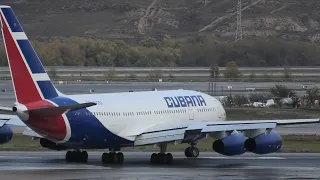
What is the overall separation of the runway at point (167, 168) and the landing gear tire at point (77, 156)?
1.13 ft

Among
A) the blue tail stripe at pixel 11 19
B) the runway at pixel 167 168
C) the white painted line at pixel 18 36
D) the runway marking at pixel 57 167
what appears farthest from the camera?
the runway marking at pixel 57 167

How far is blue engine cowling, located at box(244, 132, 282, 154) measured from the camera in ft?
147

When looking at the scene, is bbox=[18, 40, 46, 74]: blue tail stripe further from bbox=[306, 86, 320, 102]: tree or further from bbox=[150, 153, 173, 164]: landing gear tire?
bbox=[306, 86, 320, 102]: tree

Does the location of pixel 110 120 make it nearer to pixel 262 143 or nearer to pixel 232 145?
pixel 232 145

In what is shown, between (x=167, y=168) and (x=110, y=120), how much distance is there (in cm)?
383

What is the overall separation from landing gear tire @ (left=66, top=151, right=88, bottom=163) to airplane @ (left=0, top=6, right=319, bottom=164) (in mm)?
45

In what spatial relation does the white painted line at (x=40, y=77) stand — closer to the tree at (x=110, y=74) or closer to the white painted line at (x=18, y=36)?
the white painted line at (x=18, y=36)

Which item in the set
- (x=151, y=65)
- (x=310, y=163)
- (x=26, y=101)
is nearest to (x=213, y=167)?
(x=310, y=163)

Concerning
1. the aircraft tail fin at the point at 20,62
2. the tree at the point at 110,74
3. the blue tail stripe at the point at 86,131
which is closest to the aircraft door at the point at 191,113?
the blue tail stripe at the point at 86,131

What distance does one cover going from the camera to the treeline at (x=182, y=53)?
125188 millimetres

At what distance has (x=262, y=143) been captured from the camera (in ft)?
146

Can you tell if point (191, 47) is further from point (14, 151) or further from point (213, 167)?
point (213, 167)

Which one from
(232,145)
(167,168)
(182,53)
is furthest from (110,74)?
(167,168)

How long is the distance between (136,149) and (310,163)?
12.6 m
